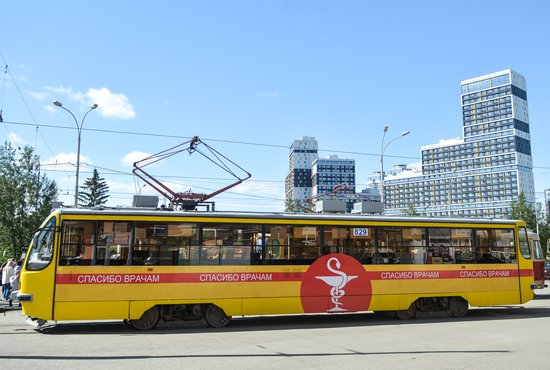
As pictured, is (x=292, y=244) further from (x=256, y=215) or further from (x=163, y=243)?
(x=163, y=243)

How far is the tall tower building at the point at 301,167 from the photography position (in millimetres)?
194750

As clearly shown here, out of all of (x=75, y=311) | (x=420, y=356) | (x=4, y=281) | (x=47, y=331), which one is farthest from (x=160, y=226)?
(x=4, y=281)

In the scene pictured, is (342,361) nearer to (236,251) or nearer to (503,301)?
(236,251)

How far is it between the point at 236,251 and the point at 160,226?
2.10 metres

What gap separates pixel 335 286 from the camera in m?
13.2

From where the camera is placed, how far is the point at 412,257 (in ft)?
46.2

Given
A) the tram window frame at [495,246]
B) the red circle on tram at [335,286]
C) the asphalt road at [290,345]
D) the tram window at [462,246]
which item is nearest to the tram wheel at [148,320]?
the asphalt road at [290,345]

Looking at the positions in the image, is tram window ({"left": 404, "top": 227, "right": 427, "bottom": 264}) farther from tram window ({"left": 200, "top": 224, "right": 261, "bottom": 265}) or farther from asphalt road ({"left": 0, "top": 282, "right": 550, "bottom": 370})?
tram window ({"left": 200, "top": 224, "right": 261, "bottom": 265})

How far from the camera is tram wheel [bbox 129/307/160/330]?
11.8 m

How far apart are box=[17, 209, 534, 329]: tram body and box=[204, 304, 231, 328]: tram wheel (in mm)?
26

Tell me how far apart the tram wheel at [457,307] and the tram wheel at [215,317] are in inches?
277

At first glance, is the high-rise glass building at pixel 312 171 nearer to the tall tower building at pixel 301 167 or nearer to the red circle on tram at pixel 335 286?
the tall tower building at pixel 301 167

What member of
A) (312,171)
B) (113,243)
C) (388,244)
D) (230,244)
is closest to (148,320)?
(113,243)

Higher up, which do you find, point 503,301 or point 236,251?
point 236,251
